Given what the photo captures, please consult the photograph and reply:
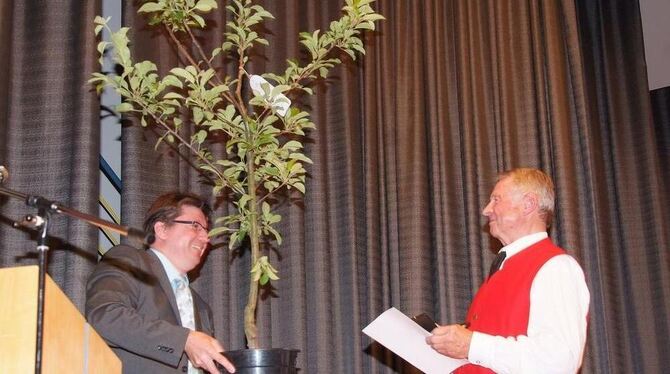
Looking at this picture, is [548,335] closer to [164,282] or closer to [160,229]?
[164,282]

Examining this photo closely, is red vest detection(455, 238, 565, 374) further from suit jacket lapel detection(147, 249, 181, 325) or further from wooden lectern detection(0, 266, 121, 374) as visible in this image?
wooden lectern detection(0, 266, 121, 374)

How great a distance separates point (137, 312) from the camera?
2.75 metres

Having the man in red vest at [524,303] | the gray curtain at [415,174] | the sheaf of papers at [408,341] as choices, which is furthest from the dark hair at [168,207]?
the man in red vest at [524,303]

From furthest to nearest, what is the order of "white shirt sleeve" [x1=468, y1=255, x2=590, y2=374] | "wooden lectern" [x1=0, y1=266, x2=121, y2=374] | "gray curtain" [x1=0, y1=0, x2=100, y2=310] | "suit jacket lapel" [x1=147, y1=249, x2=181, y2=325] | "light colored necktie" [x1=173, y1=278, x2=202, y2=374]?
"gray curtain" [x1=0, y1=0, x2=100, y2=310] → "light colored necktie" [x1=173, y1=278, x2=202, y2=374] → "suit jacket lapel" [x1=147, y1=249, x2=181, y2=325] → "white shirt sleeve" [x1=468, y1=255, x2=590, y2=374] → "wooden lectern" [x1=0, y1=266, x2=121, y2=374]

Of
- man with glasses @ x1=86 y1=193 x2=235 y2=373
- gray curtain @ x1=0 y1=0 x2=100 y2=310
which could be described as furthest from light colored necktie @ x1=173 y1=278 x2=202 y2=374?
gray curtain @ x1=0 y1=0 x2=100 y2=310

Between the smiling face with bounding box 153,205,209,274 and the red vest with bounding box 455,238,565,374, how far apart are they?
0.97 metres

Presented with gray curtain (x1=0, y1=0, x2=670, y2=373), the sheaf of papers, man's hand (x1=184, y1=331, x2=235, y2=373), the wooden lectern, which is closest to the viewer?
the wooden lectern

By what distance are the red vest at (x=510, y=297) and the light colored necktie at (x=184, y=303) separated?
2.99ft

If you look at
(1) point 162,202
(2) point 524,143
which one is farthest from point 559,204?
(1) point 162,202

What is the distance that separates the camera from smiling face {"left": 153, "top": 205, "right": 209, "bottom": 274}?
309cm

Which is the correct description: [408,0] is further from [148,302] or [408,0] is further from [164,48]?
[148,302]

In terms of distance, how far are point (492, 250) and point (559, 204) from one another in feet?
1.18

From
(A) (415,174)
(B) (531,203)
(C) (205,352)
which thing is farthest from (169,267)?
Result: (A) (415,174)

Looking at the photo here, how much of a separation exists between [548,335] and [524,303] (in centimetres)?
18
